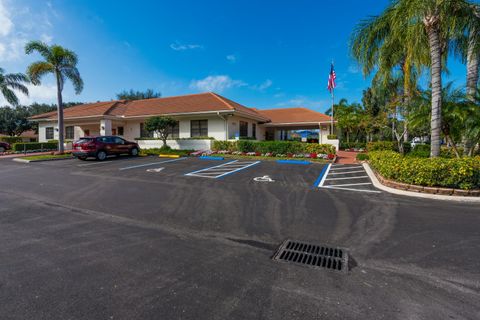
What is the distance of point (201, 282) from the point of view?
2639 millimetres

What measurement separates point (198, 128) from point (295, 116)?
1212cm

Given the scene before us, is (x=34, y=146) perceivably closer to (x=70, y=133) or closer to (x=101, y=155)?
(x=70, y=133)

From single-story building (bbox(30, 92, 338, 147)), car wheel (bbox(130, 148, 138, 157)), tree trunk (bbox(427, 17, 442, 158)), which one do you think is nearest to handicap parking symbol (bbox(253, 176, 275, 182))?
tree trunk (bbox(427, 17, 442, 158))

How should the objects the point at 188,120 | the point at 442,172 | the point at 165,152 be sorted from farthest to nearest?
the point at 188,120 → the point at 165,152 → the point at 442,172

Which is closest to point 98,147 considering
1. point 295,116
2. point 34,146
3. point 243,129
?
point 243,129

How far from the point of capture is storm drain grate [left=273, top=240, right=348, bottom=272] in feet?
10.1

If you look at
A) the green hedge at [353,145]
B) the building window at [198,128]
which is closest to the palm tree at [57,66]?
the building window at [198,128]

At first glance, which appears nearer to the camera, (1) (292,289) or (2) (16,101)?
(1) (292,289)

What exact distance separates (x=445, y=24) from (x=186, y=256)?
10427 mm

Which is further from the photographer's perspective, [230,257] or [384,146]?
[384,146]

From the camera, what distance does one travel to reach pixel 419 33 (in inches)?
302

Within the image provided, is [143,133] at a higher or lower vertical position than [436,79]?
lower

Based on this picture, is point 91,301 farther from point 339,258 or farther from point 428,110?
point 428,110

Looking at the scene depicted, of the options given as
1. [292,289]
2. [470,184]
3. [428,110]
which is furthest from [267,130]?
[292,289]
